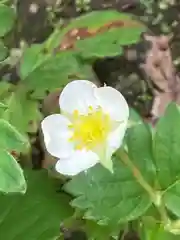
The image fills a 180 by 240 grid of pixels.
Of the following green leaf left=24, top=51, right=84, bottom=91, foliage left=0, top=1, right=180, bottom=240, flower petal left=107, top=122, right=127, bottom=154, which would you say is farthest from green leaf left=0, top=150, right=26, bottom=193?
green leaf left=24, top=51, right=84, bottom=91

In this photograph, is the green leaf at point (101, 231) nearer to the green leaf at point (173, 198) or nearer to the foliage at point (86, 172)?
the foliage at point (86, 172)

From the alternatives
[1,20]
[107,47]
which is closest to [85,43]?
[107,47]

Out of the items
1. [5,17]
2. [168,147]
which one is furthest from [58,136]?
[5,17]

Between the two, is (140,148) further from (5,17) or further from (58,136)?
(5,17)

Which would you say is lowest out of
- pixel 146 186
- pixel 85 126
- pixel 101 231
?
pixel 101 231

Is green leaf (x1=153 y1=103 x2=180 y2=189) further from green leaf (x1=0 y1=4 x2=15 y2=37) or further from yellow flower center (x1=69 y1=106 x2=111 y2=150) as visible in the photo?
green leaf (x1=0 y1=4 x2=15 y2=37)

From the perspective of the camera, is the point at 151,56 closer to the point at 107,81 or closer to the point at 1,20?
the point at 107,81
